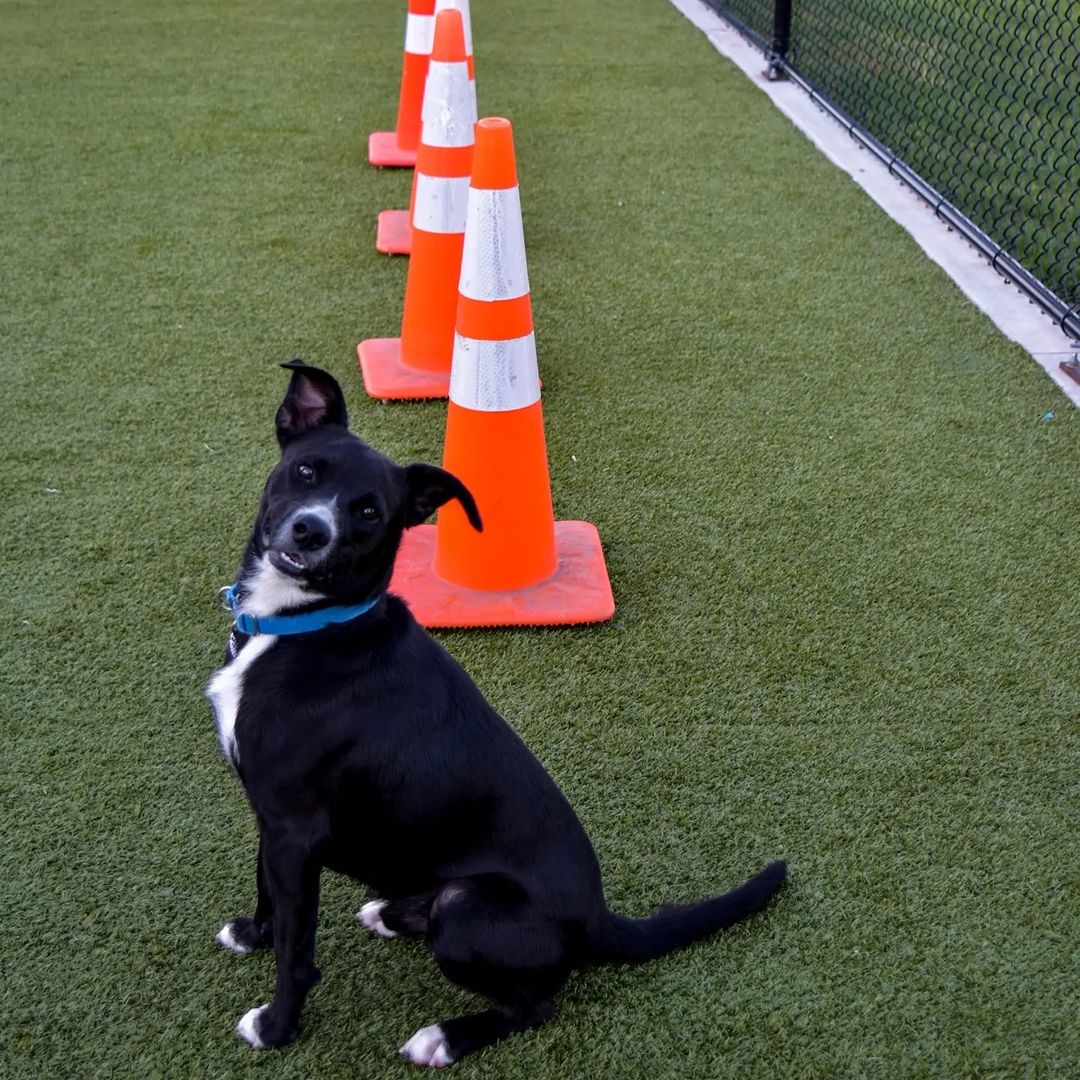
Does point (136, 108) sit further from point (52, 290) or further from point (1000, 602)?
point (1000, 602)

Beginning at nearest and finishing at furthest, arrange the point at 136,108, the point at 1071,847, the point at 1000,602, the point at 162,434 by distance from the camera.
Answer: the point at 1071,847
the point at 1000,602
the point at 162,434
the point at 136,108

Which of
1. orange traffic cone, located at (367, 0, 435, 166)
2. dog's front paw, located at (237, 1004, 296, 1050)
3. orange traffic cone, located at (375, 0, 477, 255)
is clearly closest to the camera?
dog's front paw, located at (237, 1004, 296, 1050)

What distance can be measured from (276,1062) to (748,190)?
4924 mm

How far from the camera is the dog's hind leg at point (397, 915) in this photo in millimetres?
2301

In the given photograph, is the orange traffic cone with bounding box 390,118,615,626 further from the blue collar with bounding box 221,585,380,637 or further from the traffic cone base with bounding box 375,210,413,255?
the traffic cone base with bounding box 375,210,413,255

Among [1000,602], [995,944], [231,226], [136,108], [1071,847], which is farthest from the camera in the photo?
[136,108]

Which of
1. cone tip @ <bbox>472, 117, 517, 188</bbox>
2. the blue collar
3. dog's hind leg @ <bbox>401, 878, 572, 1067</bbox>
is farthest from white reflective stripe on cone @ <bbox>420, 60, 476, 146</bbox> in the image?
dog's hind leg @ <bbox>401, 878, 572, 1067</bbox>

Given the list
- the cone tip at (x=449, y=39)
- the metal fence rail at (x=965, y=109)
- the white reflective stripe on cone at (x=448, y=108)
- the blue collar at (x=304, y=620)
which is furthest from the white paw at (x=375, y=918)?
the metal fence rail at (x=965, y=109)

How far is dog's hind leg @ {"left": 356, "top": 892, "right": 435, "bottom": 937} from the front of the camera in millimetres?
2301

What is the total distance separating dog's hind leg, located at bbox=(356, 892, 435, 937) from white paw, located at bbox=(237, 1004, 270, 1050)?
28 cm

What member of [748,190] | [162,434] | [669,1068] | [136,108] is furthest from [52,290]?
[669,1068]

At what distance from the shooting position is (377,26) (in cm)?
881

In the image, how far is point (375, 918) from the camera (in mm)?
2469

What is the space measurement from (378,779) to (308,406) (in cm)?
72
